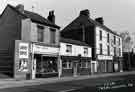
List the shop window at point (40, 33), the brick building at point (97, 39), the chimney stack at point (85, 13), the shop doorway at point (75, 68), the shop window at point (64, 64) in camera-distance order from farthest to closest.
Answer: the chimney stack at point (85, 13) < the brick building at point (97, 39) < the shop doorway at point (75, 68) < the shop window at point (64, 64) < the shop window at point (40, 33)

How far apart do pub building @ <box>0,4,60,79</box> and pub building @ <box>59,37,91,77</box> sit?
1702mm

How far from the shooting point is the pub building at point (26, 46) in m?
23.2

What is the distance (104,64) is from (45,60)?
17.8 meters

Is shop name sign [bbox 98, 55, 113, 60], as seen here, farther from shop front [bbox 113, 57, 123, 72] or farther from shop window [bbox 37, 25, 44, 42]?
shop window [bbox 37, 25, 44, 42]

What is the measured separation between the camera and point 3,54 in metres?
26.4

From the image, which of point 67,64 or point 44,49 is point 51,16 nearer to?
point 44,49

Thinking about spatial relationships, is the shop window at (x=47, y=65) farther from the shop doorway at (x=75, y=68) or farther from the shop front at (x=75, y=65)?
the shop doorway at (x=75, y=68)

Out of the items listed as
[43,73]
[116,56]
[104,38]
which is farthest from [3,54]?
[116,56]

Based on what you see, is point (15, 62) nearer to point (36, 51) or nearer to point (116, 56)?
point (36, 51)

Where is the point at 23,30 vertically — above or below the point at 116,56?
above

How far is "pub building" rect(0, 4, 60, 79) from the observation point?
76.2ft

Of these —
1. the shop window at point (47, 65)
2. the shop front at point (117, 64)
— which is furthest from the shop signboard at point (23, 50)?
the shop front at point (117, 64)

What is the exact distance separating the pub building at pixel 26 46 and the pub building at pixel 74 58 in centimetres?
170

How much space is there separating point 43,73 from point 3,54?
6.37 m
